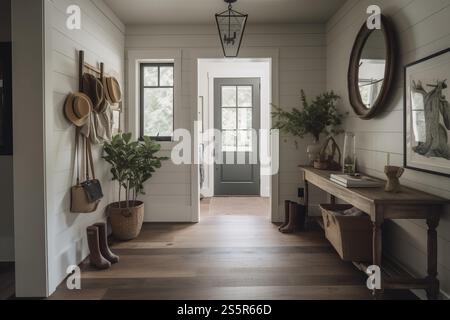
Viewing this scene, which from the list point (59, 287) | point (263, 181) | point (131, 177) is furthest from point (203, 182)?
point (59, 287)

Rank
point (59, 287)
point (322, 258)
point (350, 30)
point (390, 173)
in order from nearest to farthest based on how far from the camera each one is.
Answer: point (390, 173)
point (59, 287)
point (322, 258)
point (350, 30)

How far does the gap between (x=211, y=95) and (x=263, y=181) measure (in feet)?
6.48

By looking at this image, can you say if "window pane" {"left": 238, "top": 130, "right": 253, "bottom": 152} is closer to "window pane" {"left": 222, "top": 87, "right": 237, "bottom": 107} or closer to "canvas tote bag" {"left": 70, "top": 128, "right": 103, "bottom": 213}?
"window pane" {"left": 222, "top": 87, "right": 237, "bottom": 107}

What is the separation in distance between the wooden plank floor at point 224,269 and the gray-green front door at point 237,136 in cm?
234

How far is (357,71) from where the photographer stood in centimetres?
334

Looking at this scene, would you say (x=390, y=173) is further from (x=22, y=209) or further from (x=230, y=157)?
(x=230, y=157)

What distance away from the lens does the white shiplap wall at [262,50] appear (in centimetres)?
445

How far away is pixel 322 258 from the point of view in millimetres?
3191

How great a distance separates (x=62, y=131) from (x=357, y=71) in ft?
9.28

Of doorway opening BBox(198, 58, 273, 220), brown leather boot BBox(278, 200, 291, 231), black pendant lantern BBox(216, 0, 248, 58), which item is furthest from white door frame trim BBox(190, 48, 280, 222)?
doorway opening BBox(198, 58, 273, 220)

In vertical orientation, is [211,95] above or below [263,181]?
above

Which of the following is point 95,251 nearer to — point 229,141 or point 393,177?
point 393,177

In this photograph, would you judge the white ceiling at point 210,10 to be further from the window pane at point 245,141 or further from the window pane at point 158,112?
the window pane at point 245,141

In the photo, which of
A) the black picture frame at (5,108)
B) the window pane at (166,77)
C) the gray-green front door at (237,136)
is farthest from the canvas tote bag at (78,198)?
the gray-green front door at (237,136)
